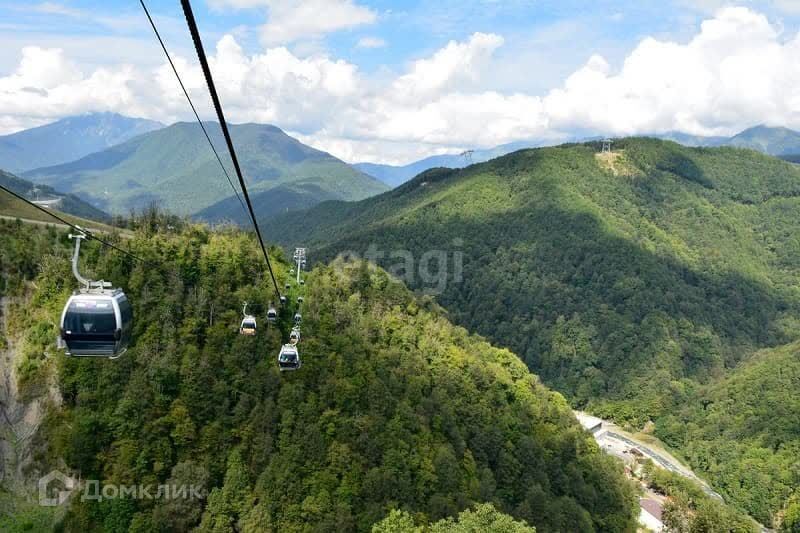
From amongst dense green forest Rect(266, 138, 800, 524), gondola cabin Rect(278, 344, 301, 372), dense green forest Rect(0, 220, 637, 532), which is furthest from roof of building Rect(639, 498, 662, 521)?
gondola cabin Rect(278, 344, 301, 372)

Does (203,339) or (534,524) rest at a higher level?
(203,339)

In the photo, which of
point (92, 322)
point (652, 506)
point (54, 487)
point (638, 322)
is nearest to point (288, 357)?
point (92, 322)

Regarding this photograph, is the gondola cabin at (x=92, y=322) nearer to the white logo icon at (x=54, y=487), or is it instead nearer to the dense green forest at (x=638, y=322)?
the white logo icon at (x=54, y=487)

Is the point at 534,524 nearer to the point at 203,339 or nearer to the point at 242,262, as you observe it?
the point at 203,339

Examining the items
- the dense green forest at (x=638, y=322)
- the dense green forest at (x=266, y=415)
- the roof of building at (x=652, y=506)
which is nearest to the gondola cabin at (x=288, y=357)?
the dense green forest at (x=266, y=415)

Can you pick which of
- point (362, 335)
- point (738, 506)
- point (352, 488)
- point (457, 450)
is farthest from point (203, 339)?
point (738, 506)

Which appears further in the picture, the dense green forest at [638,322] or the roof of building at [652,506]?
the dense green forest at [638,322]
